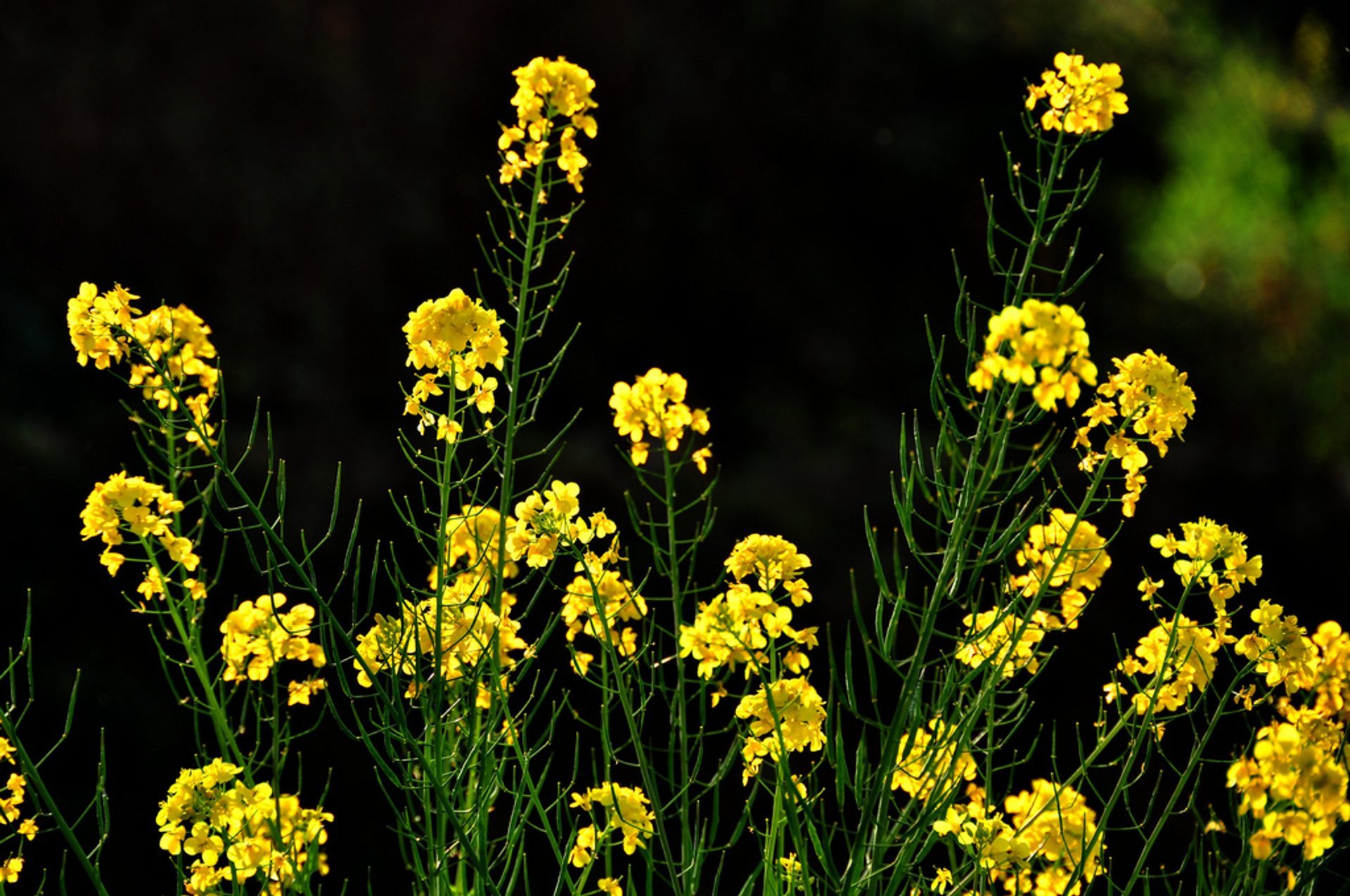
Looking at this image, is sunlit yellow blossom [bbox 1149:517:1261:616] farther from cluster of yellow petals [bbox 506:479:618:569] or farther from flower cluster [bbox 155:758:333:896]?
flower cluster [bbox 155:758:333:896]

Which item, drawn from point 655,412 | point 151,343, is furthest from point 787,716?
point 151,343

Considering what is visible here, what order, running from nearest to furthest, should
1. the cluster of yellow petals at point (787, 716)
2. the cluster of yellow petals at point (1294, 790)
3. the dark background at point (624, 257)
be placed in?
1. the cluster of yellow petals at point (1294, 790)
2. the cluster of yellow petals at point (787, 716)
3. the dark background at point (624, 257)

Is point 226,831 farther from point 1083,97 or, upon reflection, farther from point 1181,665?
point 1083,97

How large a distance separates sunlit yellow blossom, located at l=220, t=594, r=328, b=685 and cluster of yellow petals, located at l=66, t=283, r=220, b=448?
9.1 inches

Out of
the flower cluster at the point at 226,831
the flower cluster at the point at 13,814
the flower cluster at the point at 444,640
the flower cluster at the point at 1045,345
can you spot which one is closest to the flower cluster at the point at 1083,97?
the flower cluster at the point at 1045,345

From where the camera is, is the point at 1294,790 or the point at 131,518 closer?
the point at 1294,790

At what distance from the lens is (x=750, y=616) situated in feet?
4.99

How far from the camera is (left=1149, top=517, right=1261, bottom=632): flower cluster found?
5.58ft

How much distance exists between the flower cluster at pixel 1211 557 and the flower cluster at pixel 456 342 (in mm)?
828

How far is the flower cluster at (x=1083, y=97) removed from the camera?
172 cm

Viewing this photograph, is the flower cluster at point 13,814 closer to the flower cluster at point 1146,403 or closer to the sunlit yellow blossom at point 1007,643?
the sunlit yellow blossom at point 1007,643

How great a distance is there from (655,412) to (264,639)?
23.7 inches

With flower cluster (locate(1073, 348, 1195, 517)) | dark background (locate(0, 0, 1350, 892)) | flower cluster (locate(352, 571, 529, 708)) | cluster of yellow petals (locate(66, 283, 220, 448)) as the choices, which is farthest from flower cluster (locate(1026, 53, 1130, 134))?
dark background (locate(0, 0, 1350, 892))

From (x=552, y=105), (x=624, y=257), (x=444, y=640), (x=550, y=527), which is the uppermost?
(x=624, y=257)
